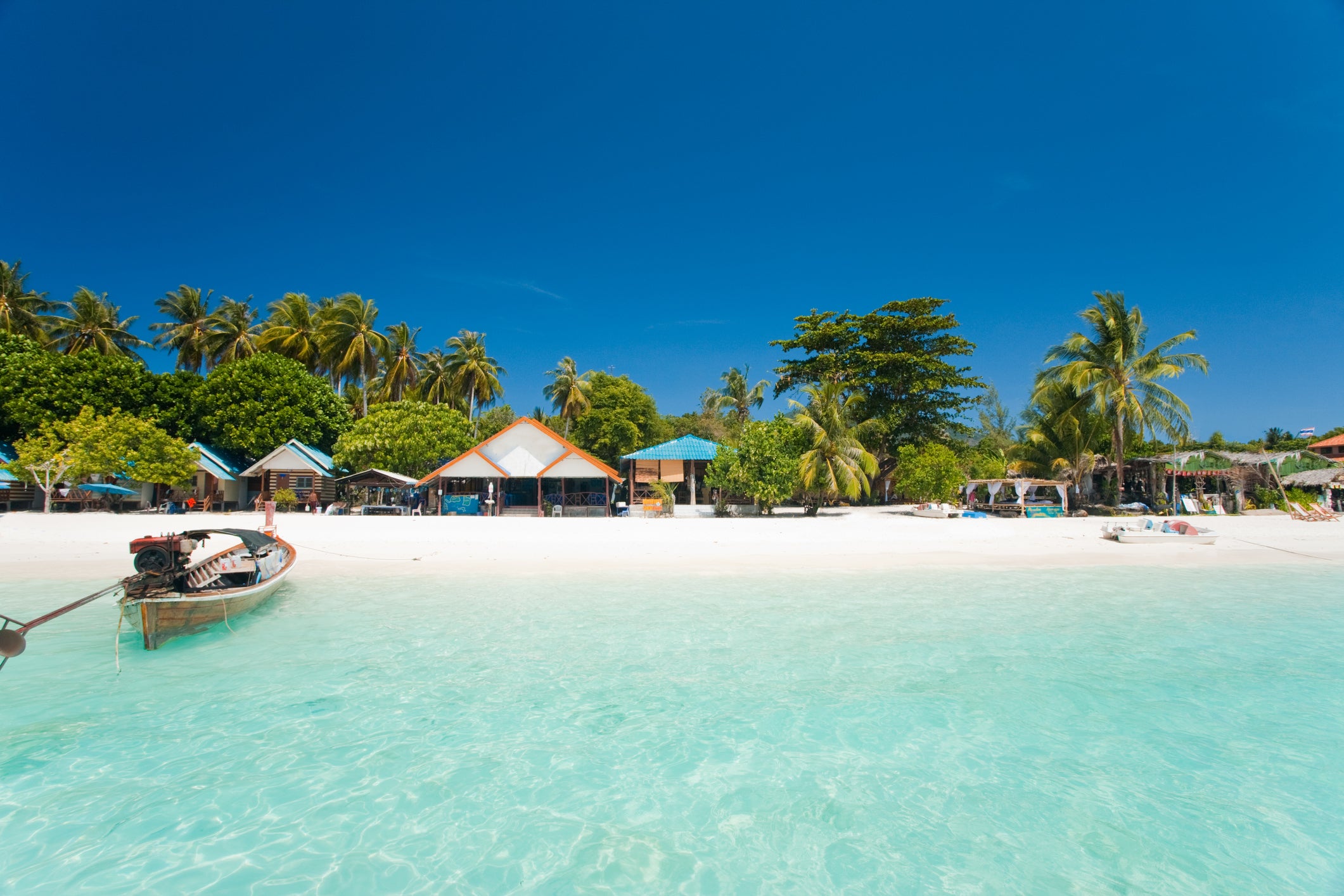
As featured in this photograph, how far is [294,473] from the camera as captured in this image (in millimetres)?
29094

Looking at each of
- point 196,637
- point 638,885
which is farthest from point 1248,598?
point 196,637

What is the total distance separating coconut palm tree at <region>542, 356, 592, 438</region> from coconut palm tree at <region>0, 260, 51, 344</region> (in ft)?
92.5

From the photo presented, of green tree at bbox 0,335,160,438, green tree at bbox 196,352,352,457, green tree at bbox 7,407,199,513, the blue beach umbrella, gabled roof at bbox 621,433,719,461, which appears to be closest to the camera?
green tree at bbox 7,407,199,513

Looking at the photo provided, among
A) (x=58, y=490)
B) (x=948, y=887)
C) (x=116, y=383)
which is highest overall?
(x=116, y=383)

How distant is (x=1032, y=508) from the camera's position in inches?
1017

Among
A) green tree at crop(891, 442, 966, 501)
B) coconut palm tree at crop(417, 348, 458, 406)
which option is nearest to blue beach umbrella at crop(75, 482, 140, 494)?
coconut palm tree at crop(417, 348, 458, 406)

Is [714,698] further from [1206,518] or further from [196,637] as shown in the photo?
[1206,518]

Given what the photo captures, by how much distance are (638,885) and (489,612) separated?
6.82m

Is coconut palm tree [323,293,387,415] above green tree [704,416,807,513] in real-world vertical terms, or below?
above

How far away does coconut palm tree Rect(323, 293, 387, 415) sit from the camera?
36406 millimetres

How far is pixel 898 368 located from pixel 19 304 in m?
47.1

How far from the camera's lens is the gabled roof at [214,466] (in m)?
28.1

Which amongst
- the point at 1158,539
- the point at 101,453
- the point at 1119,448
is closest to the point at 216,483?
the point at 101,453

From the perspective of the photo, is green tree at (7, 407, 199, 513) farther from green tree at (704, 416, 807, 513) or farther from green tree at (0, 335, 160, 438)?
green tree at (704, 416, 807, 513)
